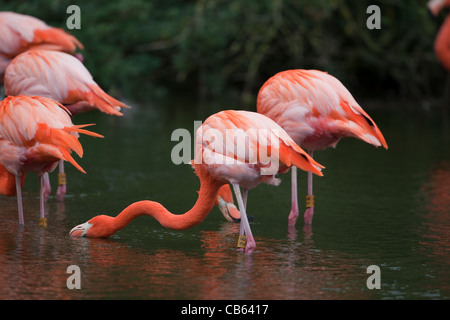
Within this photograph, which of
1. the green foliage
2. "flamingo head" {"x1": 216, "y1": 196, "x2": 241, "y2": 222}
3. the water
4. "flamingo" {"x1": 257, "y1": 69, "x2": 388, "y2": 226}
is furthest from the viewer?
the green foliage

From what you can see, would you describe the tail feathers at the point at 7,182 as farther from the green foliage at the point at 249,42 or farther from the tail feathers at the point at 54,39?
the green foliage at the point at 249,42

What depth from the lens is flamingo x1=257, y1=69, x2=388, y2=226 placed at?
511 cm

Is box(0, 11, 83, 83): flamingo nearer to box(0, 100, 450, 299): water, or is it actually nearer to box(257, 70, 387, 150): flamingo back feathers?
box(0, 100, 450, 299): water

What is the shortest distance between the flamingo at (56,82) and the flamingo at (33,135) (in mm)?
690

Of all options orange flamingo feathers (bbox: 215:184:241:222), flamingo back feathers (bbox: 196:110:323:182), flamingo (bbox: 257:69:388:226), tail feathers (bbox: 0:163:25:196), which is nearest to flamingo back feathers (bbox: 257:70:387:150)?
flamingo (bbox: 257:69:388:226)

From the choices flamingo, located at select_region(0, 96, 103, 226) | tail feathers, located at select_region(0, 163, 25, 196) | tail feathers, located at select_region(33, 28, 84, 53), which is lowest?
tail feathers, located at select_region(0, 163, 25, 196)

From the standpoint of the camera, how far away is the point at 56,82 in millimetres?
5809

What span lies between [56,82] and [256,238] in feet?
6.27

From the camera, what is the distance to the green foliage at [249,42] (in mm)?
11281

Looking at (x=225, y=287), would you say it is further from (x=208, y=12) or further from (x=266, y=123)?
(x=208, y=12)

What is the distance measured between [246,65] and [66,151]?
8.23 metres

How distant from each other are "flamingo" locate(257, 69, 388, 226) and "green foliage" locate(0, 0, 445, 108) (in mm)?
5912

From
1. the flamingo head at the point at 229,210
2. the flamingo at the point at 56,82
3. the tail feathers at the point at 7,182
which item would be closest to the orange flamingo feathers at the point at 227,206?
the flamingo head at the point at 229,210

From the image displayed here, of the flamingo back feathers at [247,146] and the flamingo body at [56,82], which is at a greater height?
the flamingo body at [56,82]
